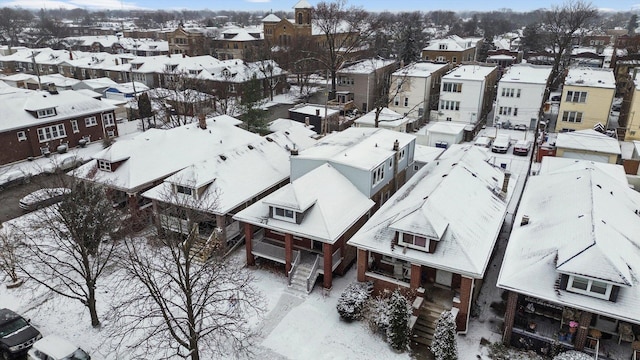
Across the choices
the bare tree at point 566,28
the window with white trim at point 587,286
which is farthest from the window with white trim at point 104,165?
the bare tree at point 566,28

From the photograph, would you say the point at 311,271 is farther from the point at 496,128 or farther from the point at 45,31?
the point at 45,31

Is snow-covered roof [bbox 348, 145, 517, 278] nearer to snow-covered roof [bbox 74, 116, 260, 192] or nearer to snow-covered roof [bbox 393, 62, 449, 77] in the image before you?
snow-covered roof [bbox 74, 116, 260, 192]

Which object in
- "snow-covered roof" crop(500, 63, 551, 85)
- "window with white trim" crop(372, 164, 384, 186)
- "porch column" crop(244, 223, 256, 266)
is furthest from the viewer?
"snow-covered roof" crop(500, 63, 551, 85)

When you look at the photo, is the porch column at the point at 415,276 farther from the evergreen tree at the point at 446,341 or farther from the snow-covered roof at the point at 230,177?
the snow-covered roof at the point at 230,177

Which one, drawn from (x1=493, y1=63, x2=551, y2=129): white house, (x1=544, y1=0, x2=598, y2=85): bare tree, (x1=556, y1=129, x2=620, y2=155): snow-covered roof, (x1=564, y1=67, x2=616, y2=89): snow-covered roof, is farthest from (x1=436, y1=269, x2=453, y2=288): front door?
(x1=544, y1=0, x2=598, y2=85): bare tree

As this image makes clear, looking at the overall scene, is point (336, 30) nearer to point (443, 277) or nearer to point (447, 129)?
point (447, 129)

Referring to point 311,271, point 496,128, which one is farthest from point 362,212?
point 496,128
